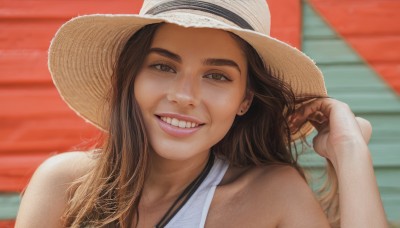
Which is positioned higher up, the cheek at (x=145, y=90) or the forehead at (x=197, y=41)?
the forehead at (x=197, y=41)

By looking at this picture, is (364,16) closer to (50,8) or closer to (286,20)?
(286,20)

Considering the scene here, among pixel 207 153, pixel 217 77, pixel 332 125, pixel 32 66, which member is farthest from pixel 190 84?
pixel 32 66

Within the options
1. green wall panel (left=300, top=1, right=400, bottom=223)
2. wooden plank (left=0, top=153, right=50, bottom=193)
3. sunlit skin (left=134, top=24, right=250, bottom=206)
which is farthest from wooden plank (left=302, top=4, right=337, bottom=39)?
wooden plank (left=0, top=153, right=50, bottom=193)

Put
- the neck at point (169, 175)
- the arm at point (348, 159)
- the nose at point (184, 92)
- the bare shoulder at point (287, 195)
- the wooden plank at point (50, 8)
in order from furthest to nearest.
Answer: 1. the wooden plank at point (50, 8)
2. the neck at point (169, 175)
3. the bare shoulder at point (287, 195)
4. the arm at point (348, 159)
5. the nose at point (184, 92)

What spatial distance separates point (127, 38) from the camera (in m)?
2.33

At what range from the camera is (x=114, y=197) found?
7.68 feet

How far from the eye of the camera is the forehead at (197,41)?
2113 mm

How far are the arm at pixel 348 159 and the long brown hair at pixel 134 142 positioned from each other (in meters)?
0.12

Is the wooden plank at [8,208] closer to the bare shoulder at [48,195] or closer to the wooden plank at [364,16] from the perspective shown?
the bare shoulder at [48,195]

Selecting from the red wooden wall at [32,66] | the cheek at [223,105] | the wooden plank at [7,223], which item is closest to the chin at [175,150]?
the cheek at [223,105]

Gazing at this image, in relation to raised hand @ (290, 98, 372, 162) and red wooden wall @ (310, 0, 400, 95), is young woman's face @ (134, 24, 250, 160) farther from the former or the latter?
red wooden wall @ (310, 0, 400, 95)

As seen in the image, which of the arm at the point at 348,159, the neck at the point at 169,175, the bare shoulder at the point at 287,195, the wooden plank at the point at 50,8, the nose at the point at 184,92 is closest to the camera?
the nose at the point at 184,92

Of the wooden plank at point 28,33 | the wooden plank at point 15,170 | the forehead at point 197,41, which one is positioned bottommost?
the wooden plank at point 15,170

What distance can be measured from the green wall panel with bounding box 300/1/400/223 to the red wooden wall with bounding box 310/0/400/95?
0.17 feet
